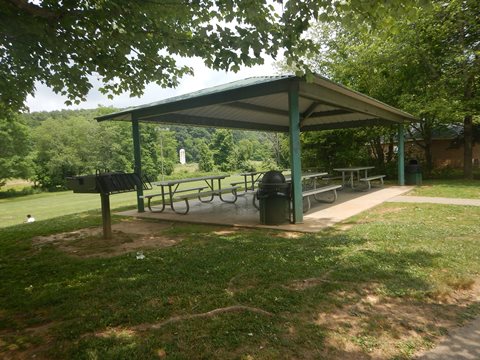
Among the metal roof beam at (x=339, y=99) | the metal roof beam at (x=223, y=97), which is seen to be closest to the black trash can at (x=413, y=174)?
the metal roof beam at (x=339, y=99)

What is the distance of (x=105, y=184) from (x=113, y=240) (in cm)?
120

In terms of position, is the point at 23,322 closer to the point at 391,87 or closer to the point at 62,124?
the point at 391,87

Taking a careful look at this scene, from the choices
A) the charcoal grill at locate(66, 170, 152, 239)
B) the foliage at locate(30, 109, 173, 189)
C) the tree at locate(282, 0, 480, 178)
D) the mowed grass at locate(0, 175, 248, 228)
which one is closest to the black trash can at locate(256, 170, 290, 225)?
the charcoal grill at locate(66, 170, 152, 239)

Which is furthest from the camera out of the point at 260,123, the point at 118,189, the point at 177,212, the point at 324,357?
the point at 260,123

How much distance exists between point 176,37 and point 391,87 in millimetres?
14047

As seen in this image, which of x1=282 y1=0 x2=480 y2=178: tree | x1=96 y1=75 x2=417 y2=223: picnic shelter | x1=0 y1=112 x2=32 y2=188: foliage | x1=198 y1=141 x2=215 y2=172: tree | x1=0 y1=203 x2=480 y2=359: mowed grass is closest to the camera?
x1=0 y1=203 x2=480 y2=359: mowed grass

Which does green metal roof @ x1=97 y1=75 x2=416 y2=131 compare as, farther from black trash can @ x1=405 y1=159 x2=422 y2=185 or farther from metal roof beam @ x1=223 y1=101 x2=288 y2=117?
black trash can @ x1=405 y1=159 x2=422 y2=185

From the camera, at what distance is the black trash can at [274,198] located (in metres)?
6.72

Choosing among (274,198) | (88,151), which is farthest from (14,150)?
(274,198)

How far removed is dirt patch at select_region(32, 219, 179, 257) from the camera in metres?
5.64

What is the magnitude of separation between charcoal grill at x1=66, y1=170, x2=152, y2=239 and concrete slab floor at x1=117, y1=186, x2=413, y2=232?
6.31 ft

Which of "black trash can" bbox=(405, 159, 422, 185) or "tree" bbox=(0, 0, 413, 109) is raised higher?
"tree" bbox=(0, 0, 413, 109)

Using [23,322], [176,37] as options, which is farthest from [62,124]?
[23,322]

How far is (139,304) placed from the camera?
3.24 m
